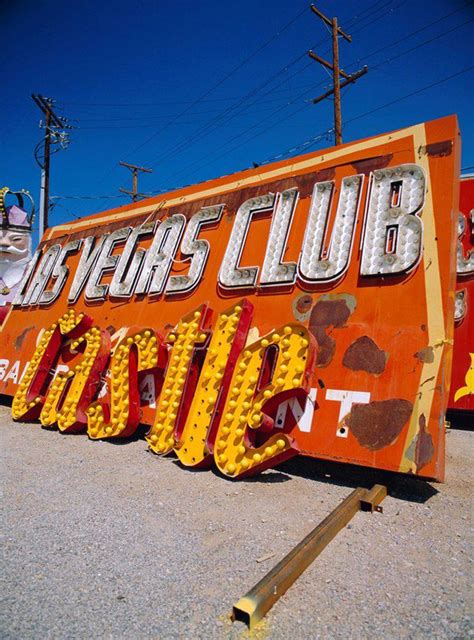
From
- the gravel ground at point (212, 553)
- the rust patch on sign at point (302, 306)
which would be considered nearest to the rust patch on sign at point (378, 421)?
the gravel ground at point (212, 553)

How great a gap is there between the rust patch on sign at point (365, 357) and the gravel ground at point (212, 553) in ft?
3.73

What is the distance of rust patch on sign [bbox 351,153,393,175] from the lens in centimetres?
539

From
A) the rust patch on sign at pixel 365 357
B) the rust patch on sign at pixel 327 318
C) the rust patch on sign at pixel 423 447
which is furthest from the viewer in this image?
the rust patch on sign at pixel 327 318

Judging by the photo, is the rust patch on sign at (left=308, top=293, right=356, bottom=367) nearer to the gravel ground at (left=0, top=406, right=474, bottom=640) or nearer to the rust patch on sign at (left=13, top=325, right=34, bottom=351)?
the gravel ground at (left=0, top=406, right=474, bottom=640)

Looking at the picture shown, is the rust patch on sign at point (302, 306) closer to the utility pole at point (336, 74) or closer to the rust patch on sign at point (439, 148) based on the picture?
the rust patch on sign at point (439, 148)

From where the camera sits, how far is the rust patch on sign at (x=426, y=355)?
4.25 m

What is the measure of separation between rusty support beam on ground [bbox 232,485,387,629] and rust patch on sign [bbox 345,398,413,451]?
59cm

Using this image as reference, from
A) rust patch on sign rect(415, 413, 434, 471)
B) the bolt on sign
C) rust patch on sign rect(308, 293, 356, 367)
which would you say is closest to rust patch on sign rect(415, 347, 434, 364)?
the bolt on sign

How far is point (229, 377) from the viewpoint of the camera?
5.08 m

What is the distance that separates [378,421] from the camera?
4293 mm

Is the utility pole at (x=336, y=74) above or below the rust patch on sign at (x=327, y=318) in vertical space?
above

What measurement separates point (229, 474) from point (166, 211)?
5.08 meters

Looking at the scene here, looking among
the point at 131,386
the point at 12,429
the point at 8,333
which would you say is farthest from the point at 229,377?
the point at 8,333

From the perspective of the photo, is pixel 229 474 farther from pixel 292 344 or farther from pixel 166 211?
pixel 166 211
